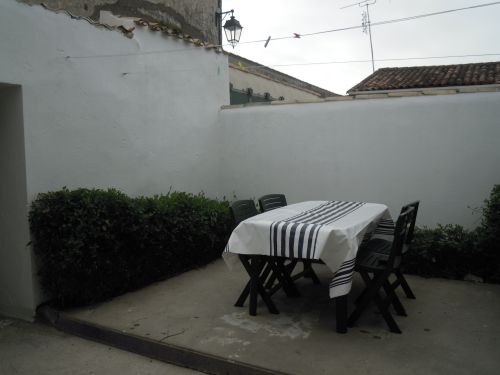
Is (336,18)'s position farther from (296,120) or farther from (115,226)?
(115,226)

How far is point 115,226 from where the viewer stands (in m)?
4.27

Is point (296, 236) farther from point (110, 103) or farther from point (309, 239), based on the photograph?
point (110, 103)

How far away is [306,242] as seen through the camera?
334 cm

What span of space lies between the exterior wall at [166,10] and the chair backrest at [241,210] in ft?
14.0

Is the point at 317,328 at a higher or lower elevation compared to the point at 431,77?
lower

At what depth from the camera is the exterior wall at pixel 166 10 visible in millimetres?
6938

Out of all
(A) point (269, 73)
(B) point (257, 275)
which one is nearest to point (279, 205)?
(B) point (257, 275)

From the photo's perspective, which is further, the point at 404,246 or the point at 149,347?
the point at 404,246

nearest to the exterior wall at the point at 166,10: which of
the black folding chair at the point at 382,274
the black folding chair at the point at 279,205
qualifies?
the black folding chair at the point at 279,205

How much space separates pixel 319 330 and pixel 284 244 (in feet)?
2.74

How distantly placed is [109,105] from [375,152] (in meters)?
3.70

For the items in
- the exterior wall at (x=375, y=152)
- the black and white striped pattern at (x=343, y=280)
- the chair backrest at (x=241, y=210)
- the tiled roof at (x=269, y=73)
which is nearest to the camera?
the black and white striped pattern at (x=343, y=280)

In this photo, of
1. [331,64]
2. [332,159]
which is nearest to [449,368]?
[332,159]

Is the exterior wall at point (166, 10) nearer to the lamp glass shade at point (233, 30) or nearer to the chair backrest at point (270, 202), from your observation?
the lamp glass shade at point (233, 30)
